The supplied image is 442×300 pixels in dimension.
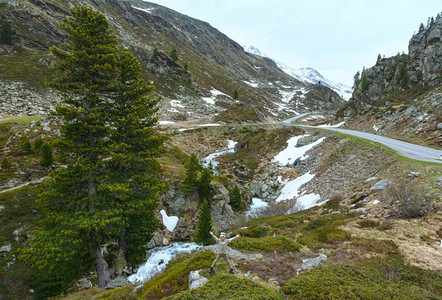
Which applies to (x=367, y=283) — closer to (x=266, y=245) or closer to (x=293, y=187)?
(x=266, y=245)

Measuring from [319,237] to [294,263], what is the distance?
4.28 metres

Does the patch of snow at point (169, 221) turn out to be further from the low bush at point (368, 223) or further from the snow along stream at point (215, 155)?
the snow along stream at point (215, 155)

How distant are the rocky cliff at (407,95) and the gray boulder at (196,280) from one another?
35.4 metres

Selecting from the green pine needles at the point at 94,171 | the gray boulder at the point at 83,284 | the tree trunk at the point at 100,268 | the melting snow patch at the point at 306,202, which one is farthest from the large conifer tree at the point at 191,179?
the tree trunk at the point at 100,268

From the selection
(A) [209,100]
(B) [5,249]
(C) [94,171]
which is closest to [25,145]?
(B) [5,249]

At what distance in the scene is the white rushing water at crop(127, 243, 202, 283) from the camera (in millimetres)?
17216

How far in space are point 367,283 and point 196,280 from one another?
6816mm

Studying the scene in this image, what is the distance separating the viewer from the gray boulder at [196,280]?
324 inches

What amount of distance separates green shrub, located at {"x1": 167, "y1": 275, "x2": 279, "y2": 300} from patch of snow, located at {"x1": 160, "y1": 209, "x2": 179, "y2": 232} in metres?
18.2

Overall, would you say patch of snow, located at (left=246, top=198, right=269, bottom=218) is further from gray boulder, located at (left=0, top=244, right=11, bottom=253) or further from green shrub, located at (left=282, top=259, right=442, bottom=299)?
gray boulder, located at (left=0, top=244, right=11, bottom=253)

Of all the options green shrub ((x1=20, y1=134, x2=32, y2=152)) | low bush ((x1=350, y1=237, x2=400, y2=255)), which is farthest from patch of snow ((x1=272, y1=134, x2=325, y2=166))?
green shrub ((x1=20, y1=134, x2=32, y2=152))

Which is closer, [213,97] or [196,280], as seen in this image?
[196,280]

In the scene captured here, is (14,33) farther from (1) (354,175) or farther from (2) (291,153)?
(1) (354,175)

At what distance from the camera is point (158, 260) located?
1986cm
